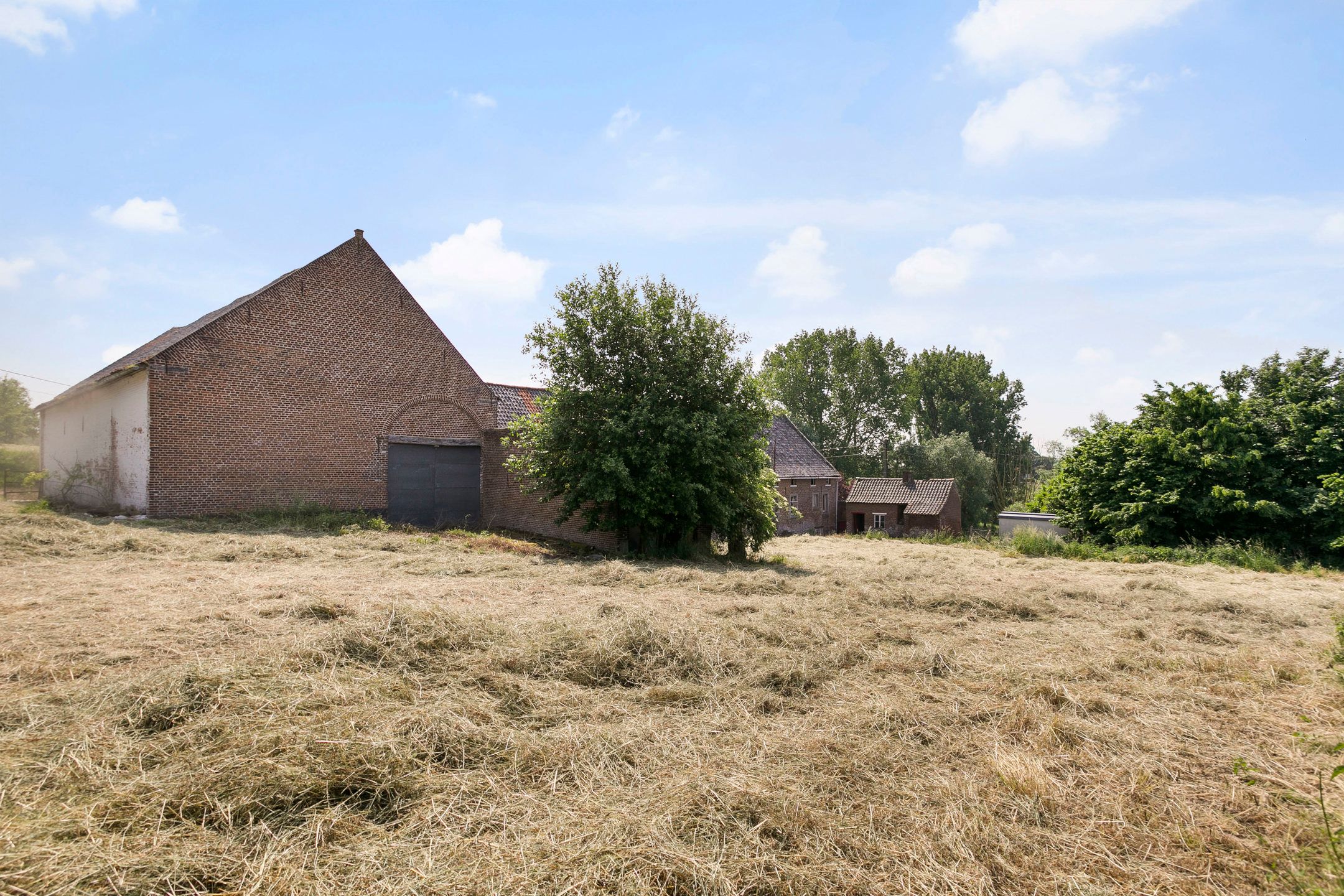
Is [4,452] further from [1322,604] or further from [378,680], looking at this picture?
[1322,604]

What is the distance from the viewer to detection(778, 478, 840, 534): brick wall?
34031 millimetres

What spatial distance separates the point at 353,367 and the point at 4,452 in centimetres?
2119

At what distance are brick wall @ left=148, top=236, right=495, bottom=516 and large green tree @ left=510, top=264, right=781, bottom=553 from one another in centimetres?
615

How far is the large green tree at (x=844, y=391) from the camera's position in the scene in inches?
2162

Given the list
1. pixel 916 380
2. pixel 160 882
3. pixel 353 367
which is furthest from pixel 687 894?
pixel 916 380

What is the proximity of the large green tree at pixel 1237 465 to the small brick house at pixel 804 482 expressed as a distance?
49.7ft

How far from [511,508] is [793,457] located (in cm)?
2050

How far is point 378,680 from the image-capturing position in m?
4.51

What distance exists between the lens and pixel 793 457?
119 ft

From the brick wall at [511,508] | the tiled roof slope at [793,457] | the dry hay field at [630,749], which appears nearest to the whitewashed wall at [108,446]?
the brick wall at [511,508]

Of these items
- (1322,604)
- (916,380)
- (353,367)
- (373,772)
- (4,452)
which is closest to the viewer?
(373,772)

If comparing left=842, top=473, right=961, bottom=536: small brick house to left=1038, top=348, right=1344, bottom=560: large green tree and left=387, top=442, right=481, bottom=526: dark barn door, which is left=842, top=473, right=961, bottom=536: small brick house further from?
left=387, top=442, right=481, bottom=526: dark barn door

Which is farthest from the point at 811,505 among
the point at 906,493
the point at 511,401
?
the point at 511,401

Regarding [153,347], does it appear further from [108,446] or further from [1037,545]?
[1037,545]
